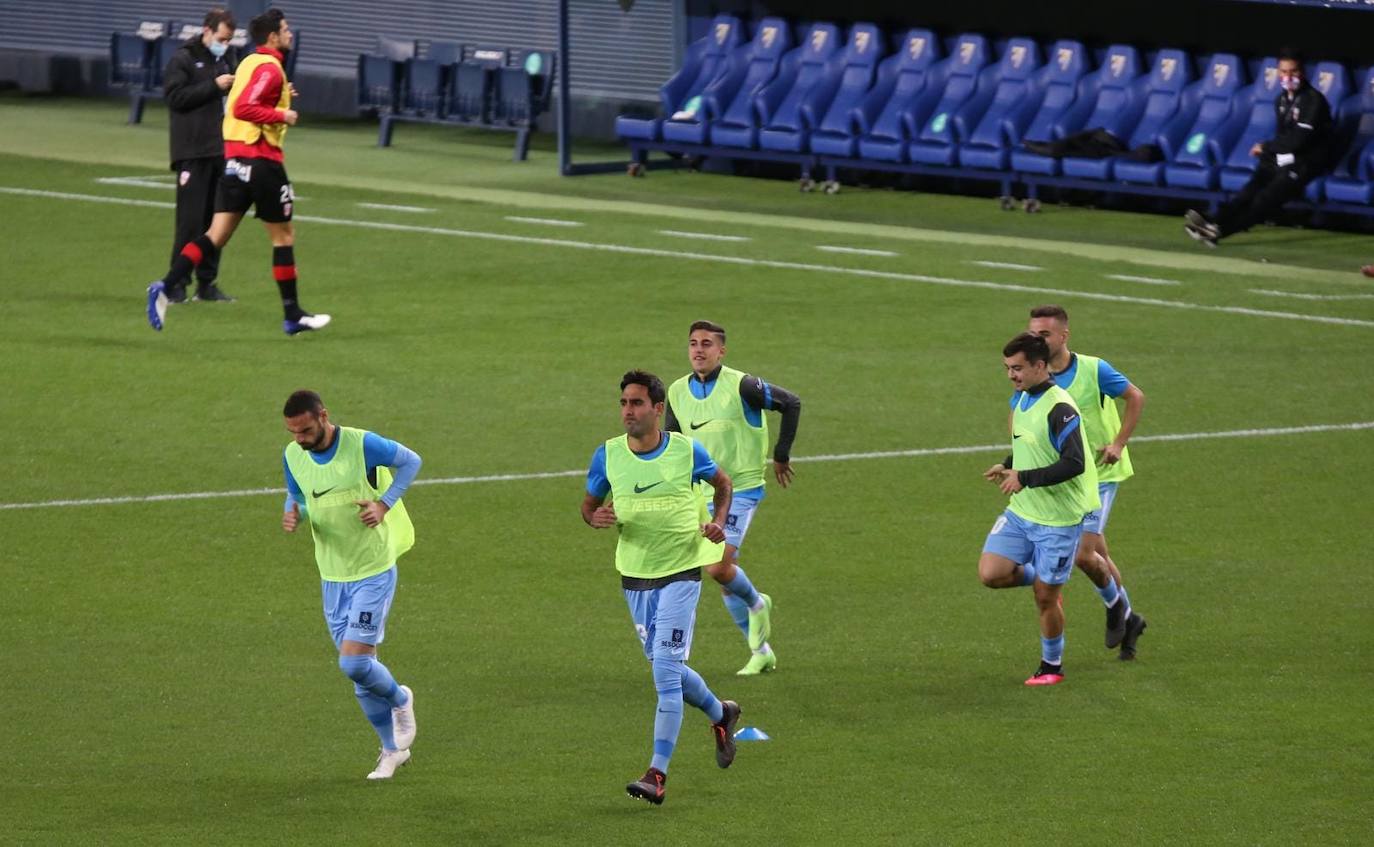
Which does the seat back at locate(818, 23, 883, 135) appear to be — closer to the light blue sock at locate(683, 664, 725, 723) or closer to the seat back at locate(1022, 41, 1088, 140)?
the seat back at locate(1022, 41, 1088, 140)

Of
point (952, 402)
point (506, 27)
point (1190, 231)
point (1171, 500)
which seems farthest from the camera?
point (506, 27)

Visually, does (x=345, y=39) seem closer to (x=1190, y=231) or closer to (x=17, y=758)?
(x=1190, y=231)

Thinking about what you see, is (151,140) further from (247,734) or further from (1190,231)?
(247,734)

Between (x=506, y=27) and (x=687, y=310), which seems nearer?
(x=687, y=310)

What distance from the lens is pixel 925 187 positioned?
3039 cm

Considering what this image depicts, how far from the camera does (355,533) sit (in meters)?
9.98

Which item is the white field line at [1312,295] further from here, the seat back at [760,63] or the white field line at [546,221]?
the seat back at [760,63]

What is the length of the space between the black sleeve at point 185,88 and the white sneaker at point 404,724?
37.7ft

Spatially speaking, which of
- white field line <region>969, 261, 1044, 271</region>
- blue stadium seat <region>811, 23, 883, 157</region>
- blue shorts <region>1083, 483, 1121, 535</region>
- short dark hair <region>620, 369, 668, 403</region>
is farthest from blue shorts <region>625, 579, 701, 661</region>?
blue stadium seat <region>811, 23, 883, 157</region>

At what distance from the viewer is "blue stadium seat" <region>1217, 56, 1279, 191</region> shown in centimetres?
2669

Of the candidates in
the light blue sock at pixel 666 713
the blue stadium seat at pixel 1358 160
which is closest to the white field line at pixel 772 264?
the blue stadium seat at pixel 1358 160

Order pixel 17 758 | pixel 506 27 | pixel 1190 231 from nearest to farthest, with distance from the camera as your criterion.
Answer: pixel 17 758, pixel 1190 231, pixel 506 27

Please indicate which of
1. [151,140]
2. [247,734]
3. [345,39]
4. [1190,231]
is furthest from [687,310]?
[345,39]

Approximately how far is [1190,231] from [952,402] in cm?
870
